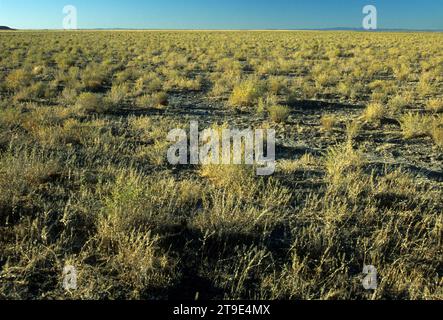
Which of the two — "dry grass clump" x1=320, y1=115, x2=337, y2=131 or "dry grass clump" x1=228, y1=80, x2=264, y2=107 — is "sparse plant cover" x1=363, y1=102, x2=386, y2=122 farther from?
"dry grass clump" x1=228, y1=80, x2=264, y2=107

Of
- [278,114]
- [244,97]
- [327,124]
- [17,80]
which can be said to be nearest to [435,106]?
[327,124]

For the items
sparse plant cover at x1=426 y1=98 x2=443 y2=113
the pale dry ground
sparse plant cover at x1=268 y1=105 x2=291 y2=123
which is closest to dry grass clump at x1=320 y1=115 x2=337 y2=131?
the pale dry ground

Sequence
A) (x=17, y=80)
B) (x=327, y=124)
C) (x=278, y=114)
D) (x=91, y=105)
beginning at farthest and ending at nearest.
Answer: (x=17, y=80) → (x=91, y=105) → (x=278, y=114) → (x=327, y=124)

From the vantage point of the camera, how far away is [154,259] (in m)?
3.63

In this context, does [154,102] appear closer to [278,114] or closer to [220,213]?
[278,114]

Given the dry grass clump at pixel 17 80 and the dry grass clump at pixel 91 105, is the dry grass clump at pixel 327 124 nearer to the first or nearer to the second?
the dry grass clump at pixel 91 105

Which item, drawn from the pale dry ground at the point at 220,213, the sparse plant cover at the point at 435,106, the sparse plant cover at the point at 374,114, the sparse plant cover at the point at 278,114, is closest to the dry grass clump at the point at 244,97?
the pale dry ground at the point at 220,213

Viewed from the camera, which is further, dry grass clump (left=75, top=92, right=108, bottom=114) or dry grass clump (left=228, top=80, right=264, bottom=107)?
dry grass clump (left=228, top=80, right=264, bottom=107)

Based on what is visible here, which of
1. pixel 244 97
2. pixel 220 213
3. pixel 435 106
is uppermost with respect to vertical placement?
pixel 244 97

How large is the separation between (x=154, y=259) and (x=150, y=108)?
8.31 meters

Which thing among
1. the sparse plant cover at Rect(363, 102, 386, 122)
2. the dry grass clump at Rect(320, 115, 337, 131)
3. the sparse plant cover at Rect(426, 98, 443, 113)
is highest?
the sparse plant cover at Rect(426, 98, 443, 113)

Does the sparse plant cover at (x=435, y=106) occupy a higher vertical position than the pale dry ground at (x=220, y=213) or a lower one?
higher
